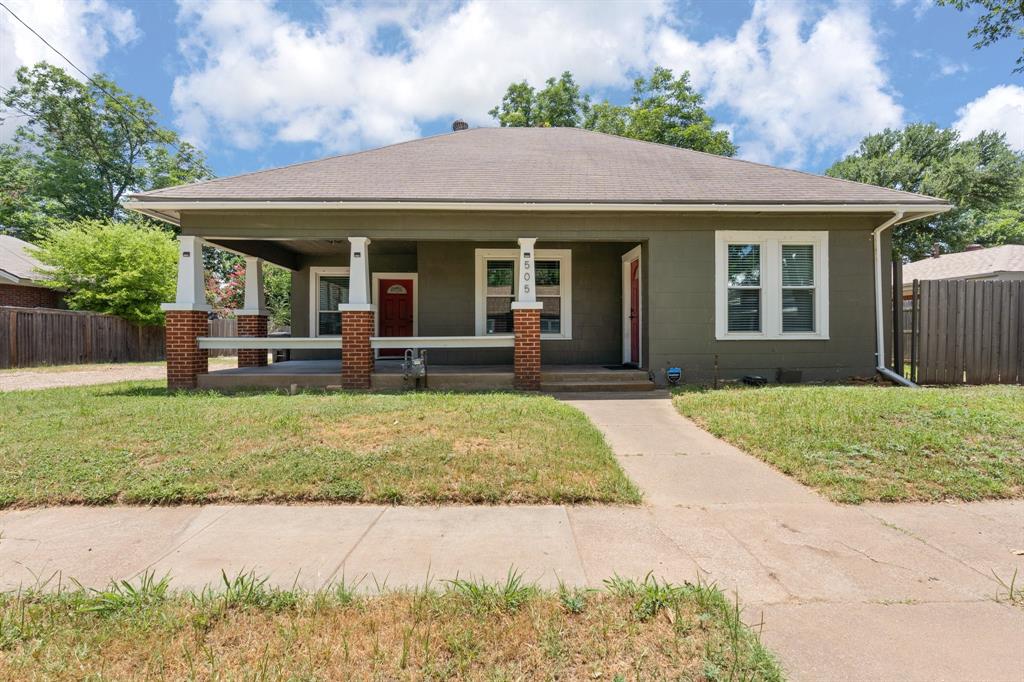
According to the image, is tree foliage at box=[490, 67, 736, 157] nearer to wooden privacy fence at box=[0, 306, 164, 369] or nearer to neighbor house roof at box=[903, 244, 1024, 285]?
neighbor house roof at box=[903, 244, 1024, 285]

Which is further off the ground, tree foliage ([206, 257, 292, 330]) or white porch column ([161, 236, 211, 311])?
tree foliage ([206, 257, 292, 330])

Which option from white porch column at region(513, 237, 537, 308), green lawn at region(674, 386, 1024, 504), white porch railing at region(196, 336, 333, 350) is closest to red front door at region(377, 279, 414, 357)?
white porch railing at region(196, 336, 333, 350)

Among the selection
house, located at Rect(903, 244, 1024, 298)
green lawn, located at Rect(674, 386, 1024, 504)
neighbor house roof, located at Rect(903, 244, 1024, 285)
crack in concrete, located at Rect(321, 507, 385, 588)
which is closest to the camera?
crack in concrete, located at Rect(321, 507, 385, 588)

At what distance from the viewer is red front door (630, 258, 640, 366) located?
10070 mm

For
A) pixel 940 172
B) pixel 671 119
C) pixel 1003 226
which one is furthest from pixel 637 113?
pixel 1003 226

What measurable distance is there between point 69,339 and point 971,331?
78.3 ft

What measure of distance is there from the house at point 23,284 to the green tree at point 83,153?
27.8 feet

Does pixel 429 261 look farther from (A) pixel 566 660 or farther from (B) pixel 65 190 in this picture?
(B) pixel 65 190

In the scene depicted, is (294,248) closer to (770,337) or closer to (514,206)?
(514,206)

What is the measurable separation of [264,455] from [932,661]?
4.75 metres

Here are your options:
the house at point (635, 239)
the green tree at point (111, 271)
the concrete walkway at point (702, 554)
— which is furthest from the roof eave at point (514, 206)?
the green tree at point (111, 271)

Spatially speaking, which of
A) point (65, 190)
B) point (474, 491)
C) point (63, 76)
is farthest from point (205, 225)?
point (63, 76)

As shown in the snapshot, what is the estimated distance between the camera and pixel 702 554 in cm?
299

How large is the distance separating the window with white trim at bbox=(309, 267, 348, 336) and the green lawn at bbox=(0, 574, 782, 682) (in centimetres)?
1085
